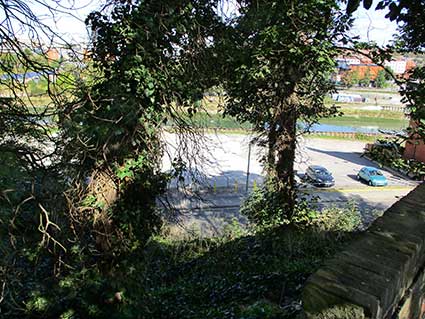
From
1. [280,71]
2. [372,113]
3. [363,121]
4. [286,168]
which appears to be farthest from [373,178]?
[372,113]

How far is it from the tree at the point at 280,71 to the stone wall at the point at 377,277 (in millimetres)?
4267

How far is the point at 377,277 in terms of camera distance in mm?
1062

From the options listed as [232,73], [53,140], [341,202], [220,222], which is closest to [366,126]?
[341,202]

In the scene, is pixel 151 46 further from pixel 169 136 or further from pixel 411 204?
pixel 411 204

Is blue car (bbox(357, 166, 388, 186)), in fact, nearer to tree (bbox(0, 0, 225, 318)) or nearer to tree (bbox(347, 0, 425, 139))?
tree (bbox(347, 0, 425, 139))

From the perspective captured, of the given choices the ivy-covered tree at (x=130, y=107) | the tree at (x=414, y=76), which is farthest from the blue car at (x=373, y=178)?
the ivy-covered tree at (x=130, y=107)

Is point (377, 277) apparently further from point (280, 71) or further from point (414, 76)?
point (280, 71)

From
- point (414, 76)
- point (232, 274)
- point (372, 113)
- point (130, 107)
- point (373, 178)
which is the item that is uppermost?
point (372, 113)

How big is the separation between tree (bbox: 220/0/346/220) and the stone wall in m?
4.27

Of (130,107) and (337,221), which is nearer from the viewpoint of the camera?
(130,107)

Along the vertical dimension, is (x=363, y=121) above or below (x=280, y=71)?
below

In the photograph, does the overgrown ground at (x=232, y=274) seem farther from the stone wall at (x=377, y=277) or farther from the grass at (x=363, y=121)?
the grass at (x=363, y=121)

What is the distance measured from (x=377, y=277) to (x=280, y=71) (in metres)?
5.51

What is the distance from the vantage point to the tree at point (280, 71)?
5293 millimetres
